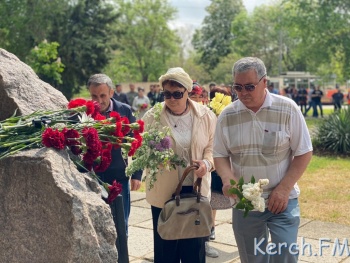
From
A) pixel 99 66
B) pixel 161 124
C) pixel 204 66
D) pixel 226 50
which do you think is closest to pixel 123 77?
pixel 204 66

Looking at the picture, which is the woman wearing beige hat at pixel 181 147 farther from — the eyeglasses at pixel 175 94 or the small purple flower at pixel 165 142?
the small purple flower at pixel 165 142

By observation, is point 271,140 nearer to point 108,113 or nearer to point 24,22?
point 108,113

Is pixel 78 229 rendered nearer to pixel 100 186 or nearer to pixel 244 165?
pixel 100 186

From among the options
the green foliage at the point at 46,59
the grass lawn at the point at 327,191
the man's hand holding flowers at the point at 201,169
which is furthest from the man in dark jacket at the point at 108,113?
the green foliage at the point at 46,59

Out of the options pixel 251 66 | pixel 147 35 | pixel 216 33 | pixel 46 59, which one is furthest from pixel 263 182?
pixel 216 33

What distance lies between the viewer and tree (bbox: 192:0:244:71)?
72000 millimetres

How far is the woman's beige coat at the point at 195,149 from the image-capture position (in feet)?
14.7

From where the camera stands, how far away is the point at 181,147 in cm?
450

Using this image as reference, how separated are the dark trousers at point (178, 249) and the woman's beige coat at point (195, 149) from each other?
14 cm

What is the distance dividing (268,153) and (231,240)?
111 inches

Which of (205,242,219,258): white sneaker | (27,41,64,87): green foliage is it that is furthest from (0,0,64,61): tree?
(205,242,219,258): white sneaker

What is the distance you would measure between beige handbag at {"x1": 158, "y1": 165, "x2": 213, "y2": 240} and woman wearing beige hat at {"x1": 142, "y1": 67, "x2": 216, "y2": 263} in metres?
0.20

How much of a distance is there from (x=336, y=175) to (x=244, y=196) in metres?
8.15

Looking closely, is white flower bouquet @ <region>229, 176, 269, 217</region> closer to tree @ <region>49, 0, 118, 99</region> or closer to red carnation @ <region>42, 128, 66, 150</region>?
red carnation @ <region>42, 128, 66, 150</region>
